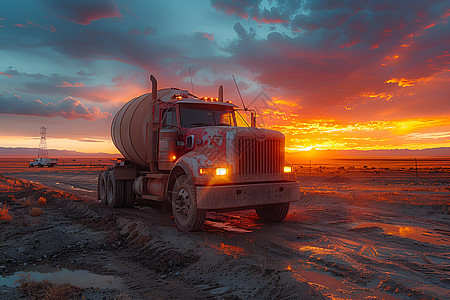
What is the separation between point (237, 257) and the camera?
5.87 m

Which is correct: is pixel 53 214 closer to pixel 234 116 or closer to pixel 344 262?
pixel 234 116

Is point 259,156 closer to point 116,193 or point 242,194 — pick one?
point 242,194

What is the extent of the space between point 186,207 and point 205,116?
2.95 metres

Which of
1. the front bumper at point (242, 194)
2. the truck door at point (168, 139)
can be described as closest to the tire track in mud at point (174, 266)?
the front bumper at point (242, 194)

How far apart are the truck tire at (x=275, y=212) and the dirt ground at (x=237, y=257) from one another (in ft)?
0.90

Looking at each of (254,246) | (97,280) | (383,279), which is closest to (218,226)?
(254,246)

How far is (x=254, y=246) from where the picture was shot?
6684 millimetres

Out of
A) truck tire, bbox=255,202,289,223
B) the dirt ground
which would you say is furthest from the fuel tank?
truck tire, bbox=255,202,289,223

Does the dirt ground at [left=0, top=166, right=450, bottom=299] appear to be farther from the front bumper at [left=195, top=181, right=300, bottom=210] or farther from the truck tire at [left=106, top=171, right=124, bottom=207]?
the truck tire at [left=106, top=171, right=124, bottom=207]

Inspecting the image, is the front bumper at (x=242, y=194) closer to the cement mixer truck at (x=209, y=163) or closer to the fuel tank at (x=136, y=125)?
the cement mixer truck at (x=209, y=163)

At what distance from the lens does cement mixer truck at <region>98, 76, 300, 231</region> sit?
7.61m

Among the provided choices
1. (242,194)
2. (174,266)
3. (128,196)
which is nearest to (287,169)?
(242,194)

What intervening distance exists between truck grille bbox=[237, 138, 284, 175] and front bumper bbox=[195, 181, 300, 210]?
38 cm

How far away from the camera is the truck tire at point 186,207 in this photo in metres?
7.72
